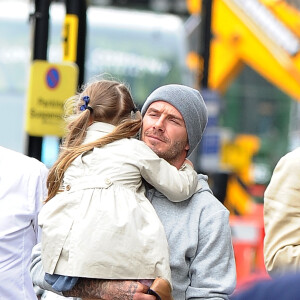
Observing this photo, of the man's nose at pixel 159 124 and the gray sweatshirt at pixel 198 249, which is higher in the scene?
A: the man's nose at pixel 159 124

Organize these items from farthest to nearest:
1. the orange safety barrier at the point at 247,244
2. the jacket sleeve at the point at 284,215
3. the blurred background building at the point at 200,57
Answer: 1. the blurred background building at the point at 200,57
2. the orange safety barrier at the point at 247,244
3. the jacket sleeve at the point at 284,215

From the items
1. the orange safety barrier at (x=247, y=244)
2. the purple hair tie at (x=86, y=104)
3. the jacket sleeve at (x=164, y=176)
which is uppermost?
the purple hair tie at (x=86, y=104)

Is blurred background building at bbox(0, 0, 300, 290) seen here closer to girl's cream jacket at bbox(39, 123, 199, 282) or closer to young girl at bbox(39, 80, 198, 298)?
young girl at bbox(39, 80, 198, 298)

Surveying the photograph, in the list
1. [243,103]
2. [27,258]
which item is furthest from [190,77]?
[243,103]

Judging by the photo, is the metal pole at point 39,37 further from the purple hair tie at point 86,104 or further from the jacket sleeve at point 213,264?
the jacket sleeve at point 213,264

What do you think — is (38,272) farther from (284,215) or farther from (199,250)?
(284,215)

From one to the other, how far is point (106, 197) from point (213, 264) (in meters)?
0.45

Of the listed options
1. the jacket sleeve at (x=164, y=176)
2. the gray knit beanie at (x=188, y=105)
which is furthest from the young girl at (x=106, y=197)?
the gray knit beanie at (x=188, y=105)

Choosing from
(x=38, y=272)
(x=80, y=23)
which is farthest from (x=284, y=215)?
(x=80, y=23)

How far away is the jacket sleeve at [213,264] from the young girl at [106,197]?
14 centimetres

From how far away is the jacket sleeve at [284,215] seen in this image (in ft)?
12.0

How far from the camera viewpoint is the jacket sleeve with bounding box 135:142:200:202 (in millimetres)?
3387

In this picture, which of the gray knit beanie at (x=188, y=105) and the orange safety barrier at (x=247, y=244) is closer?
the gray knit beanie at (x=188, y=105)

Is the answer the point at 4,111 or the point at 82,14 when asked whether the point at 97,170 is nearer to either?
the point at 82,14
